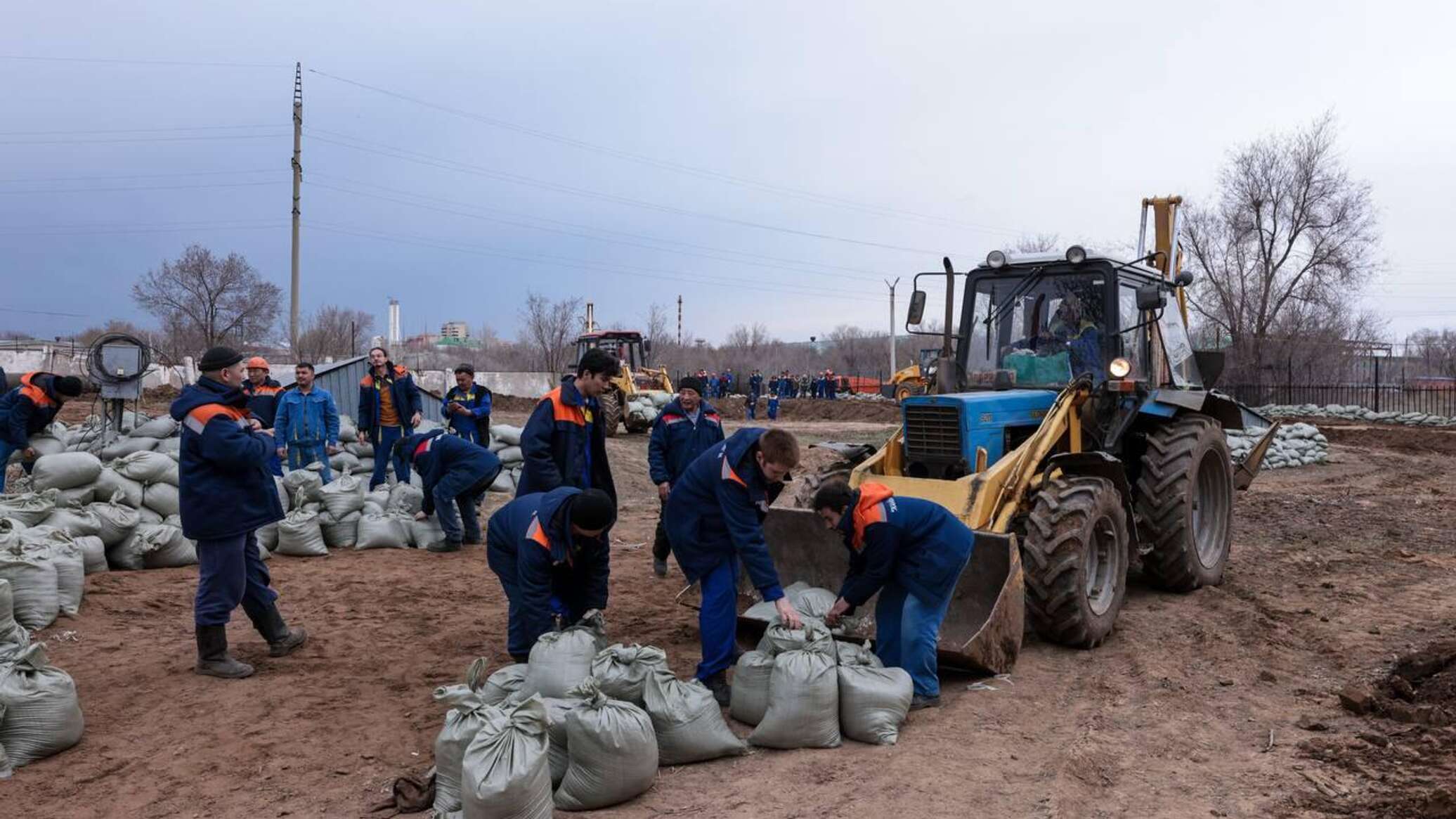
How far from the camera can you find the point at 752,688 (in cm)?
428

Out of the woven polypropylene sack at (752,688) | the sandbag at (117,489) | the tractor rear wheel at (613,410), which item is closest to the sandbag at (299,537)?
the sandbag at (117,489)

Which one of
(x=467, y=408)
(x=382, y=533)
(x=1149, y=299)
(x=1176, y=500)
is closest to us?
(x=1149, y=299)

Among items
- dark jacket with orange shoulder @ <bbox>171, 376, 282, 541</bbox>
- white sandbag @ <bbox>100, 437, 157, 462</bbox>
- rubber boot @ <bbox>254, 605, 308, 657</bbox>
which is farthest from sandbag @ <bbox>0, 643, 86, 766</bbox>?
white sandbag @ <bbox>100, 437, 157, 462</bbox>

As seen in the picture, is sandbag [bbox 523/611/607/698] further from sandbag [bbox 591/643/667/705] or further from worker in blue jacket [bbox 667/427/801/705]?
worker in blue jacket [bbox 667/427/801/705]

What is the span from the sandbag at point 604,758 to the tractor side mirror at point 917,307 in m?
3.71

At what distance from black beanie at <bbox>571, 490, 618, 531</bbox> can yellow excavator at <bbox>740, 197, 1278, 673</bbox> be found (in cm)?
179

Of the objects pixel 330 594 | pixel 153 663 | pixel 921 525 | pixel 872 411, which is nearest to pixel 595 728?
pixel 921 525

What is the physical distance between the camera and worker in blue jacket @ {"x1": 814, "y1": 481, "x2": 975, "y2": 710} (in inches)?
178

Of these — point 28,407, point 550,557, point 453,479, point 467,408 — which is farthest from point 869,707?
point 28,407

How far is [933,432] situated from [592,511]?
269cm

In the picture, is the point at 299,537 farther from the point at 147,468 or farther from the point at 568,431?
the point at 568,431

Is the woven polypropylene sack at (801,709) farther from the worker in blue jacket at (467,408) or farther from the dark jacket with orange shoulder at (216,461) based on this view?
the worker in blue jacket at (467,408)

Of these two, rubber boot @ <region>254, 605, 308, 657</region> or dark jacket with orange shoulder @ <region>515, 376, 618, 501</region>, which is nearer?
rubber boot @ <region>254, 605, 308, 657</region>

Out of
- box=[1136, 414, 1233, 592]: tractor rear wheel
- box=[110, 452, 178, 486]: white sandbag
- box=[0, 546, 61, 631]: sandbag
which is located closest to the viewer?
box=[0, 546, 61, 631]: sandbag
